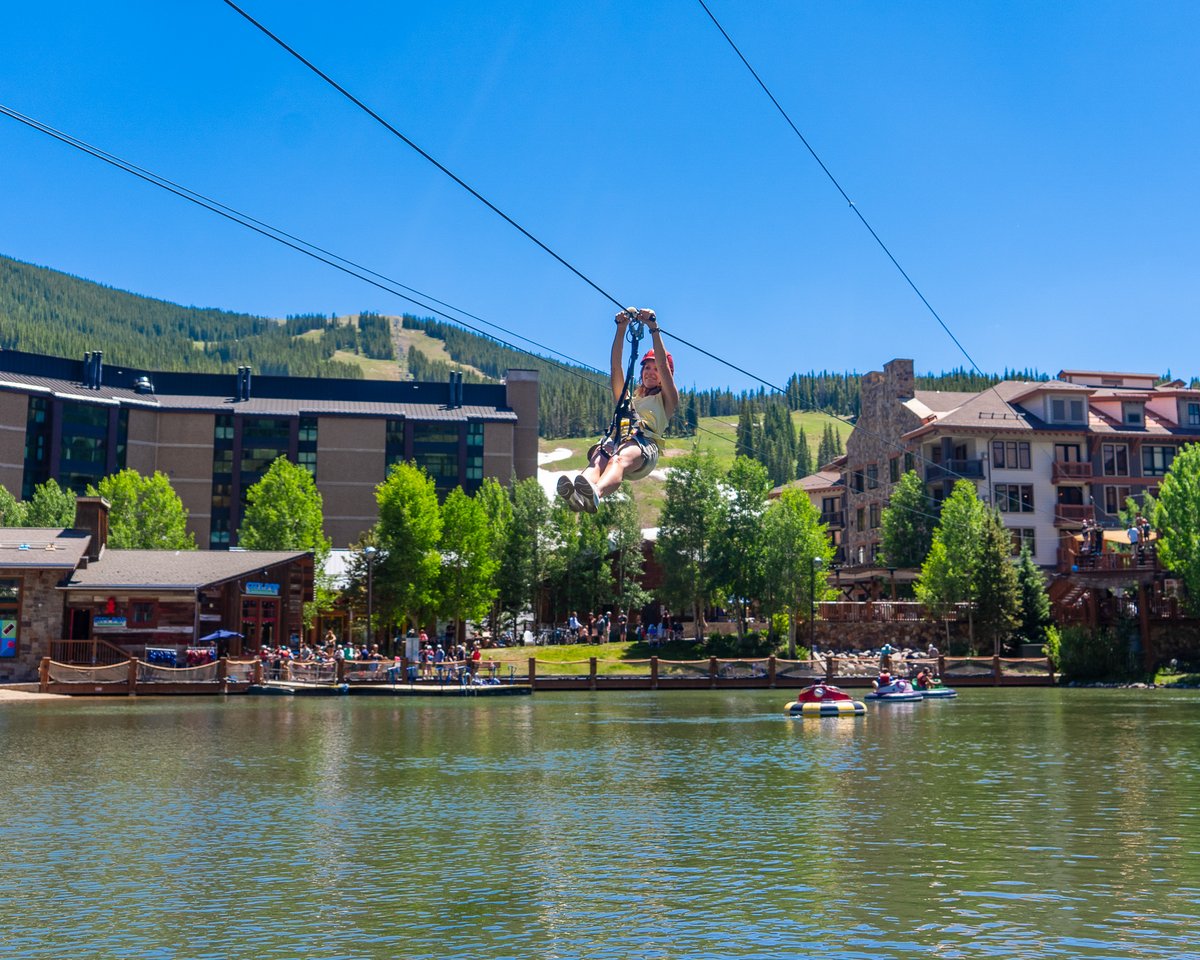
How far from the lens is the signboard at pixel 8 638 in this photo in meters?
57.8

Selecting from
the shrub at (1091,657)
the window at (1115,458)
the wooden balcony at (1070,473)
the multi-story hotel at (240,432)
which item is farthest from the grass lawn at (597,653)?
the multi-story hotel at (240,432)


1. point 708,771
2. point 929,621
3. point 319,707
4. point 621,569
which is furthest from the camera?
point 621,569

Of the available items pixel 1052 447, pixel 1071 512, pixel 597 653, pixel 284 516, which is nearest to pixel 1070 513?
pixel 1071 512

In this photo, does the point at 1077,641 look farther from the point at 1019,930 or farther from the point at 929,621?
the point at 1019,930

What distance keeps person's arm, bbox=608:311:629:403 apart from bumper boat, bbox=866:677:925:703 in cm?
3603

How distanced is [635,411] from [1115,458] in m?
75.7

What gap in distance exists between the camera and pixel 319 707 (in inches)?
1919

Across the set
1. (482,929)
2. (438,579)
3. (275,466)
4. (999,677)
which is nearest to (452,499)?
(438,579)

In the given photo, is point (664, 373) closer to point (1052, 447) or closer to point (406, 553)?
point (406, 553)

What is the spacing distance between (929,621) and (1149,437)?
2419 centimetres

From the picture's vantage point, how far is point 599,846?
1836 cm

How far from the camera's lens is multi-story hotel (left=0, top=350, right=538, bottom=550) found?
11169 cm

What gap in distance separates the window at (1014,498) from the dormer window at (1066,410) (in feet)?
18.0

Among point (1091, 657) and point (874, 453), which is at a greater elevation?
point (874, 453)
